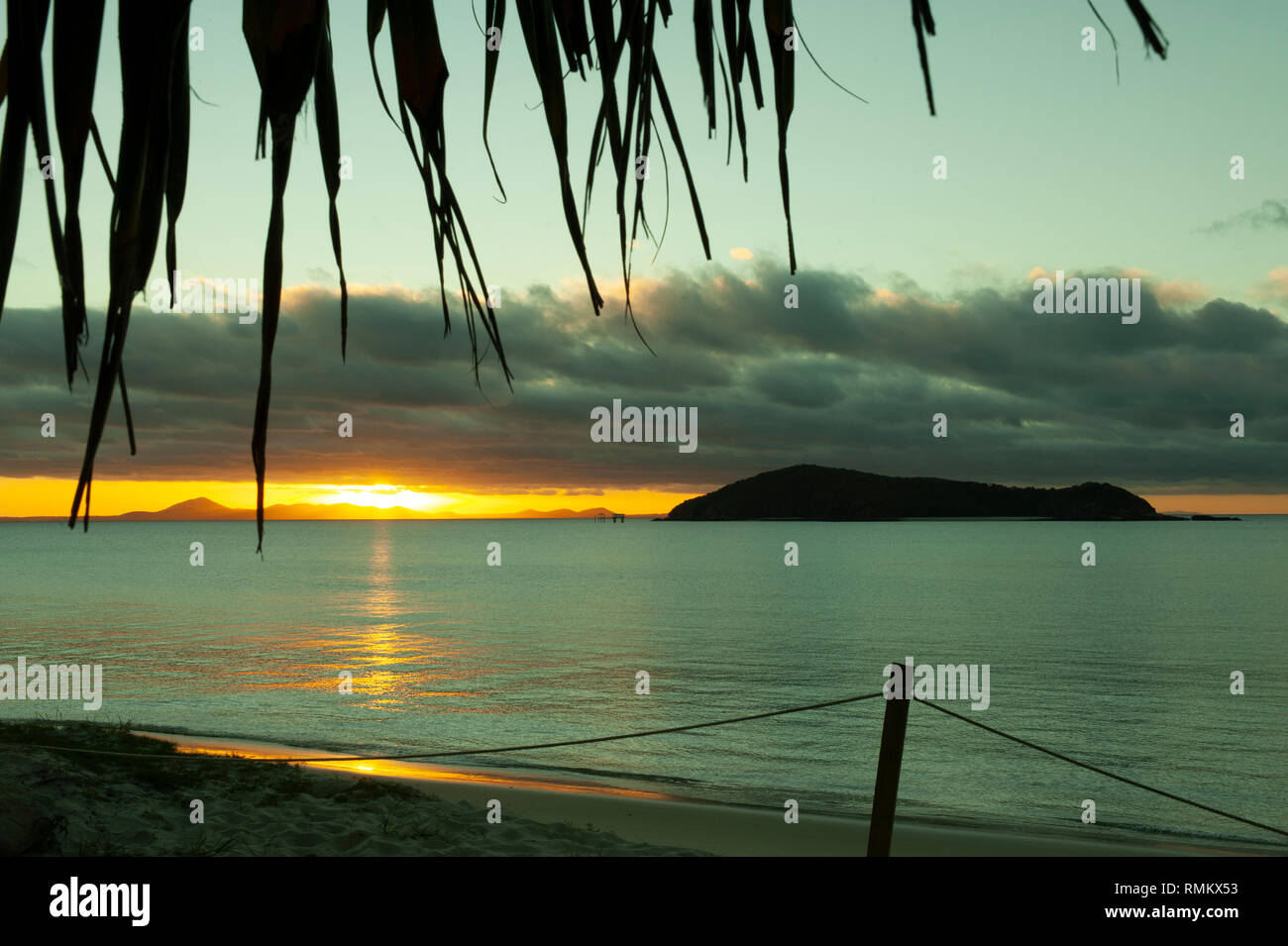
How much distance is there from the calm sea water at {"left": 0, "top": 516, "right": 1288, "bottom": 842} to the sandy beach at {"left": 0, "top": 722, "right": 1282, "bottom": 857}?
4.51 ft

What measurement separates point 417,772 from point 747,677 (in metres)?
13.8

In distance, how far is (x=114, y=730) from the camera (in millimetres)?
12719

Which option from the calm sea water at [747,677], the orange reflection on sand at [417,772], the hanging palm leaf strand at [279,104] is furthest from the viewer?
the calm sea water at [747,677]

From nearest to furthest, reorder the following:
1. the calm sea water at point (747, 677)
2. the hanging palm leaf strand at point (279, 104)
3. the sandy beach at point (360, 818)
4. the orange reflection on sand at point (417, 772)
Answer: the hanging palm leaf strand at point (279, 104), the sandy beach at point (360, 818), the orange reflection on sand at point (417, 772), the calm sea water at point (747, 677)

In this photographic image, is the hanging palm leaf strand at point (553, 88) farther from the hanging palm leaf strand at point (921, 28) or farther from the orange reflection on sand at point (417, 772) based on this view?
the orange reflection on sand at point (417, 772)

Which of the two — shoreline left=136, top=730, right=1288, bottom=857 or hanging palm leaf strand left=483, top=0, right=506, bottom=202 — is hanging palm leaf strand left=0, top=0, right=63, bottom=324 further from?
shoreline left=136, top=730, right=1288, bottom=857

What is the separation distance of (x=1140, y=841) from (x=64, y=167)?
43.7 ft

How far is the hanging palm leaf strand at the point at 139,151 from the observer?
0.90m

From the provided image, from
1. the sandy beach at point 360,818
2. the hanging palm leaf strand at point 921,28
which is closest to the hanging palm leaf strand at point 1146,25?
the hanging palm leaf strand at point 921,28

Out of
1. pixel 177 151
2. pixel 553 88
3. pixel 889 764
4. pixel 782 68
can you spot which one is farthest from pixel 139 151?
pixel 889 764

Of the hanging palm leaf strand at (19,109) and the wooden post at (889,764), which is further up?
the hanging palm leaf strand at (19,109)

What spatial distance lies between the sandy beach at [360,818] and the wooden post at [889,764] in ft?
12.0
